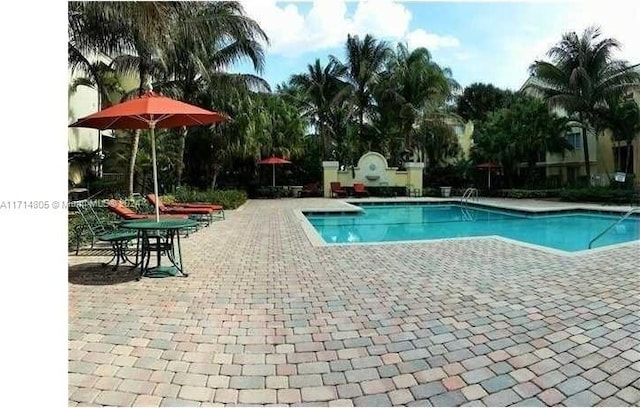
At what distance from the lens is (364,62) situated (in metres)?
25.9

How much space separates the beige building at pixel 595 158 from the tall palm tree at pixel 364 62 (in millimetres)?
9009

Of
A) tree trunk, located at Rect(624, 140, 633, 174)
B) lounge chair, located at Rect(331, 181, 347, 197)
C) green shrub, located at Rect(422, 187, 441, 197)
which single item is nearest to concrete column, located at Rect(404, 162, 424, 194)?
green shrub, located at Rect(422, 187, 441, 197)

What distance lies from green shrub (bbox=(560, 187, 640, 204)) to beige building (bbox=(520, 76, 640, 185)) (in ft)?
11.5

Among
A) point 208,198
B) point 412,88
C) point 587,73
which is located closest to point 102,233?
point 208,198

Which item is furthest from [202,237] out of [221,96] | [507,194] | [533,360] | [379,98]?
[507,194]

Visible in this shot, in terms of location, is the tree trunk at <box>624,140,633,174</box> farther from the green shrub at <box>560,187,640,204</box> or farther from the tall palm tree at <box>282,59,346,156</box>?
the tall palm tree at <box>282,59,346,156</box>

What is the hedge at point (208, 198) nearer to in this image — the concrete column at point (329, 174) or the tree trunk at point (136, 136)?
the tree trunk at point (136, 136)

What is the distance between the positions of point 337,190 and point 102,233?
699 inches

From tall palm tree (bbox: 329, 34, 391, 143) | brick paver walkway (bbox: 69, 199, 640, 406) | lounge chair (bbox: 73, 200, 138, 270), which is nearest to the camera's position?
brick paver walkway (bbox: 69, 199, 640, 406)

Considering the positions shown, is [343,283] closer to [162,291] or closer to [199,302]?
[199,302]

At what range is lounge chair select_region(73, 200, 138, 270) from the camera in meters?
6.09

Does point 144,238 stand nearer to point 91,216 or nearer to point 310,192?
point 91,216

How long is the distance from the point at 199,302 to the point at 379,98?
22.4m

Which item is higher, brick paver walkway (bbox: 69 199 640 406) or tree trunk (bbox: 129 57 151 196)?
tree trunk (bbox: 129 57 151 196)
